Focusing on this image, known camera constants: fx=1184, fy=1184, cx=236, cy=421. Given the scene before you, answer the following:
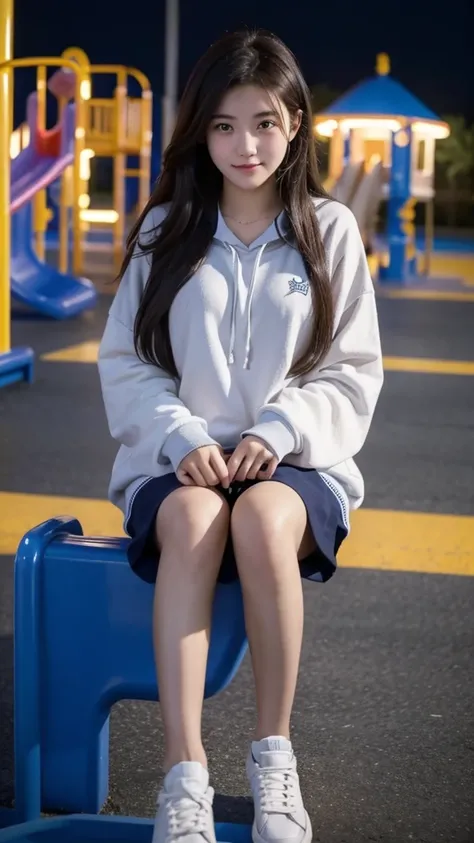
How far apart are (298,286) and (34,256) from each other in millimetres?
5223

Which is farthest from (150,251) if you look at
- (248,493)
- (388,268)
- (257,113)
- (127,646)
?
(388,268)

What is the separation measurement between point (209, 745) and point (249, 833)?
294 millimetres

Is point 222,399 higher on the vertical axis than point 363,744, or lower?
higher

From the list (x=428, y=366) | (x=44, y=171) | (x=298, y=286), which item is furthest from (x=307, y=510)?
(x=44, y=171)

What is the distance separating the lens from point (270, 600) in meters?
1.27

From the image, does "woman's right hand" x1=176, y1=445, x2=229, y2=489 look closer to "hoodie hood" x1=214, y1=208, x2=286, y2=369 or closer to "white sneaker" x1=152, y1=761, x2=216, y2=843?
"hoodie hood" x1=214, y1=208, x2=286, y2=369

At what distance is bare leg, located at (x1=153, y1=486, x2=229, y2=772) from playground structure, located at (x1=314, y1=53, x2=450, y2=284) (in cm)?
694

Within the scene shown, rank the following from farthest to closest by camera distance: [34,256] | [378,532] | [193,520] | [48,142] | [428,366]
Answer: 1. [48,142]
2. [34,256]
3. [428,366]
4. [378,532]
5. [193,520]

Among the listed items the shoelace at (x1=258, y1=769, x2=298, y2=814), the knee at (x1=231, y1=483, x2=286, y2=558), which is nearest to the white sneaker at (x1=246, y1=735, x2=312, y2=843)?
the shoelace at (x1=258, y1=769, x2=298, y2=814)

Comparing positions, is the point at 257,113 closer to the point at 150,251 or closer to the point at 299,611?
the point at 150,251

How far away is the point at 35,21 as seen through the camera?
15742mm

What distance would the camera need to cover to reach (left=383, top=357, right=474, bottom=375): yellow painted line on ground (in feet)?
15.5

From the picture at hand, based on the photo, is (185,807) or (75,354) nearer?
(185,807)

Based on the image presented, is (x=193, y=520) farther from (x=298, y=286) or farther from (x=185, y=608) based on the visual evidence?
(x=298, y=286)
